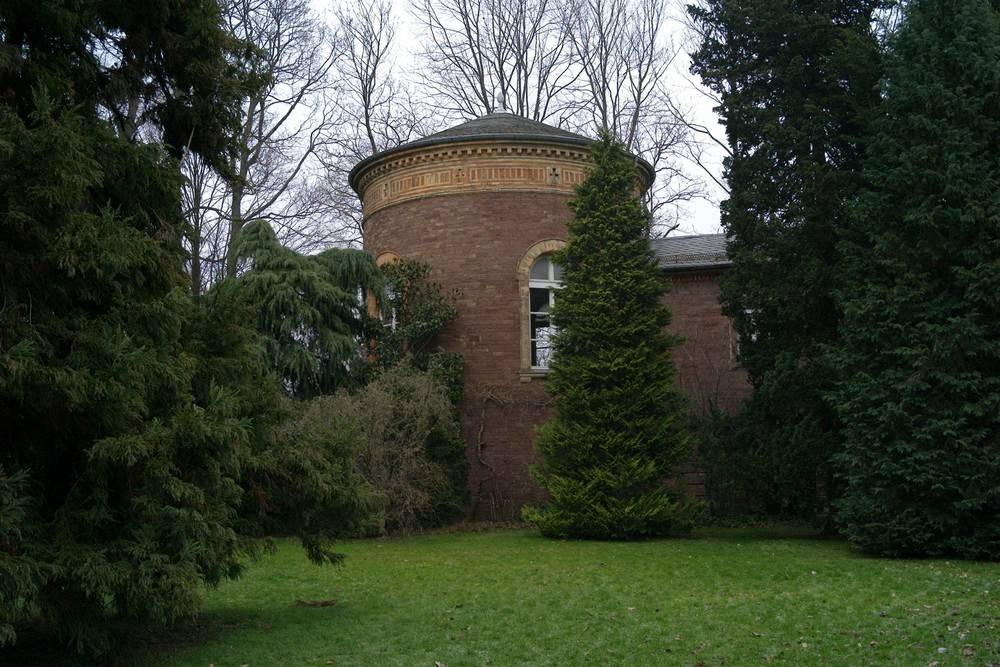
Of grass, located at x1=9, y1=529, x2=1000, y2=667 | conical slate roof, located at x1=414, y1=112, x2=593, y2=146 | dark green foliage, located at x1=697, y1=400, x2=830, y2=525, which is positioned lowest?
grass, located at x1=9, y1=529, x2=1000, y2=667

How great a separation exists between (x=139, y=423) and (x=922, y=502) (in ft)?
36.9

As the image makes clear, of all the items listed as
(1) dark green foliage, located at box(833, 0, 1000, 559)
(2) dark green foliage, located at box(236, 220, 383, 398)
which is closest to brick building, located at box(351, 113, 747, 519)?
(2) dark green foliage, located at box(236, 220, 383, 398)

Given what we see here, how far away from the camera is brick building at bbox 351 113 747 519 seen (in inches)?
870

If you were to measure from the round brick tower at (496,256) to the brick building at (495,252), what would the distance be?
0.9 inches

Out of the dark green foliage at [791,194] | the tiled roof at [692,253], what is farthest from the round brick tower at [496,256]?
the dark green foliage at [791,194]

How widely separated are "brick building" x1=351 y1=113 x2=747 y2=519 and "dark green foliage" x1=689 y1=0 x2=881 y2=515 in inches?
167

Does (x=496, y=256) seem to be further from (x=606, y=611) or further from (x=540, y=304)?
(x=606, y=611)

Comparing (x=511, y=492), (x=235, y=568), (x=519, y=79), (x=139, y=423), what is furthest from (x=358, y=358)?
(x=519, y=79)

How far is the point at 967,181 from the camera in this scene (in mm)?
15016

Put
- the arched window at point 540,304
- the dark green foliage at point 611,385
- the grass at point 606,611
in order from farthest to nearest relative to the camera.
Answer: the arched window at point 540,304 < the dark green foliage at point 611,385 < the grass at point 606,611

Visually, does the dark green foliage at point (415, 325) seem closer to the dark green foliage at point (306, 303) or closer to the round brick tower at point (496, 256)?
the round brick tower at point (496, 256)

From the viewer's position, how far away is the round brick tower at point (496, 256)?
72.5 ft

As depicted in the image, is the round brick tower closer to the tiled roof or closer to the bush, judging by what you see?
the bush

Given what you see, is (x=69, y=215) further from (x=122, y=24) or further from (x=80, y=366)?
(x=122, y=24)
